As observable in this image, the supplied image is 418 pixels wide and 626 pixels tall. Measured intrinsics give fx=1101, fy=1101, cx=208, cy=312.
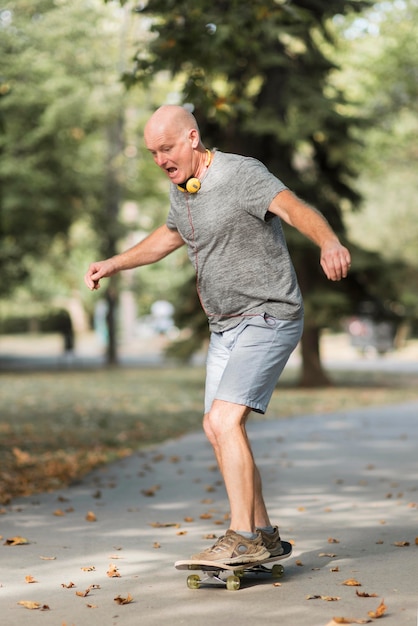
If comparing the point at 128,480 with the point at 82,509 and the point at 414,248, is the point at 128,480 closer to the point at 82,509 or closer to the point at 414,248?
the point at 82,509

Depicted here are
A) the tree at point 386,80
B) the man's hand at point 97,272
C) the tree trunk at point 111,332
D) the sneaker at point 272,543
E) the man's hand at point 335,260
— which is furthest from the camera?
the tree trunk at point 111,332

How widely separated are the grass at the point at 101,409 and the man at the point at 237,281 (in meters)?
3.35

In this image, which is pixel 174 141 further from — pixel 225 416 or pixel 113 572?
pixel 113 572

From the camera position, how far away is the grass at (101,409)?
10148 mm

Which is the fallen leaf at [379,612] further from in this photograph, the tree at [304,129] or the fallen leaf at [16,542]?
the tree at [304,129]

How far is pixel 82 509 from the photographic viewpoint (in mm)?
7516

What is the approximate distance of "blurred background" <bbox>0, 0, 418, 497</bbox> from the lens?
1094cm

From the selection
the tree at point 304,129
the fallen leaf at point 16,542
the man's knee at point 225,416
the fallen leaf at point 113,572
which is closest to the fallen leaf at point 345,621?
the man's knee at point 225,416

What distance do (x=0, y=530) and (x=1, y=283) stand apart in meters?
23.1

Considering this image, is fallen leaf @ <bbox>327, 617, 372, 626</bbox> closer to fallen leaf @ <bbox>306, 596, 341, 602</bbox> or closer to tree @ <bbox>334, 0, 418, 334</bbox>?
fallen leaf @ <bbox>306, 596, 341, 602</bbox>

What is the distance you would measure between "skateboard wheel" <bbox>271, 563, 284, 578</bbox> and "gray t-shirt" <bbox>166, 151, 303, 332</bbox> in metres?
1.14

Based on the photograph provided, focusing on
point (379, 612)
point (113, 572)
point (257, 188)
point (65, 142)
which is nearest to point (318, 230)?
point (257, 188)

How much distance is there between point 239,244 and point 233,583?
1.49m

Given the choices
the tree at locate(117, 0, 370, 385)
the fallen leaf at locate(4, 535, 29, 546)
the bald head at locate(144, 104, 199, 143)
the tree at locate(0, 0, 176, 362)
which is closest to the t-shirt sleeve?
the bald head at locate(144, 104, 199, 143)
